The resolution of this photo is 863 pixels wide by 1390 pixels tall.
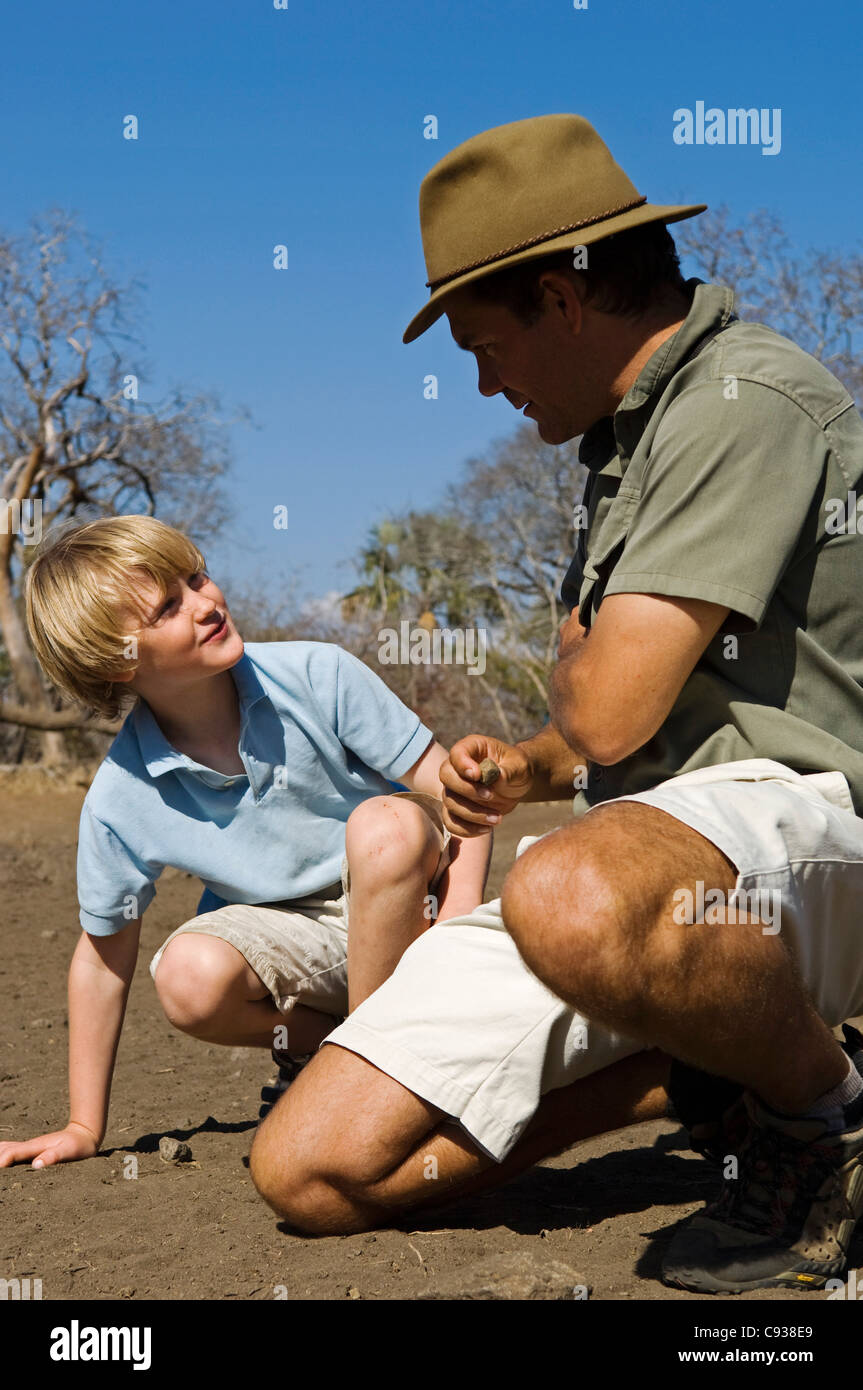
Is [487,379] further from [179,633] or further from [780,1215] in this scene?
[780,1215]

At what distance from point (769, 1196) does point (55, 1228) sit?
125 centimetres

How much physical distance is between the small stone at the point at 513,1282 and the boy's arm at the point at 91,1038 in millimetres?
1140

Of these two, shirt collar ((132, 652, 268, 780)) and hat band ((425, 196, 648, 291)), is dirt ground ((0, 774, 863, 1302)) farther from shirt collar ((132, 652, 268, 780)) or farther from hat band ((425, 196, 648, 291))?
hat band ((425, 196, 648, 291))

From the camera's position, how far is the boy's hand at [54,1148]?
9.27ft

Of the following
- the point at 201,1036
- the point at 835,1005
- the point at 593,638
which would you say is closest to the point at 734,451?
the point at 593,638

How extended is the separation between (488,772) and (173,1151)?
3.85 ft

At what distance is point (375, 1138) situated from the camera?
2.21 m

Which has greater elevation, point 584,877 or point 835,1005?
point 584,877

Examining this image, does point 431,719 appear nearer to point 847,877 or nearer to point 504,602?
point 504,602

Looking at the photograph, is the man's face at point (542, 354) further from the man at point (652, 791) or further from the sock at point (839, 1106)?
the sock at point (839, 1106)

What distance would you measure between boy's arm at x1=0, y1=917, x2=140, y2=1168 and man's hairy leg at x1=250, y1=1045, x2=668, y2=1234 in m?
0.65

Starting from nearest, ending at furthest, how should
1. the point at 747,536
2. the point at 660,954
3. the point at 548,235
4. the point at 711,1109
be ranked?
the point at 660,954 < the point at 747,536 < the point at 711,1109 < the point at 548,235

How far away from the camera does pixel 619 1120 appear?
240cm

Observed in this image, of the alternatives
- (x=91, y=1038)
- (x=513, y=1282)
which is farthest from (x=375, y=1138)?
(x=91, y=1038)
